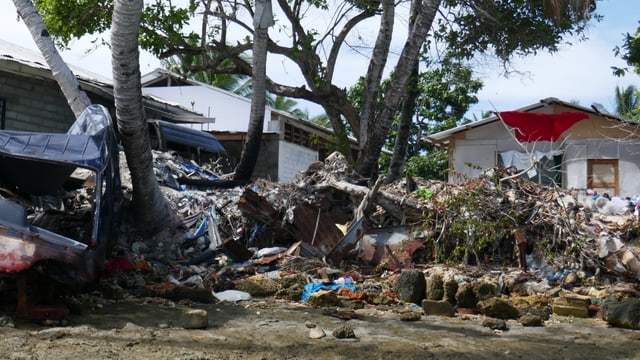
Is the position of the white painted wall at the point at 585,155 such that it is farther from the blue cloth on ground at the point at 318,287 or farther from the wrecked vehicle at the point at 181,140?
the blue cloth on ground at the point at 318,287

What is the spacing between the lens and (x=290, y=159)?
2508 cm

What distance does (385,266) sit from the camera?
37.7 ft

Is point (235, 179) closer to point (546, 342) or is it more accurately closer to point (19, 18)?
point (19, 18)

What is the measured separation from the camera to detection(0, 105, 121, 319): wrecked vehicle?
21.7 feet

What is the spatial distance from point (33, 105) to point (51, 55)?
139 inches

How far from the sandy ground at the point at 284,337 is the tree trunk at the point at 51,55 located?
454 centimetres

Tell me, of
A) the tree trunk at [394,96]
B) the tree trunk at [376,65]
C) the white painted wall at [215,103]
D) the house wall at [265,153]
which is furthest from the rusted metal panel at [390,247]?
the white painted wall at [215,103]

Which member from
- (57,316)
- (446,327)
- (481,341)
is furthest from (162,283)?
(481,341)

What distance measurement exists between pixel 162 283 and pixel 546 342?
5529 millimetres

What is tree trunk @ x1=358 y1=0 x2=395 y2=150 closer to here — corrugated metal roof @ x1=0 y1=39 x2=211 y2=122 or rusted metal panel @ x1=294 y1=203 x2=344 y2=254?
rusted metal panel @ x1=294 y1=203 x2=344 y2=254

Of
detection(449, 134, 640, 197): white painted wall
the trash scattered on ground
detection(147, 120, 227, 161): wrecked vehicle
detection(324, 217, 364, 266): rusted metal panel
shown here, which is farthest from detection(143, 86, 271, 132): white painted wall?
detection(324, 217, 364, 266): rusted metal panel

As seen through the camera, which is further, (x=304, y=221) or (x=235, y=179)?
(x=235, y=179)

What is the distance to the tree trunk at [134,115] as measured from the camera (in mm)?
9742

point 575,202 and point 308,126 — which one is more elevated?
point 308,126
